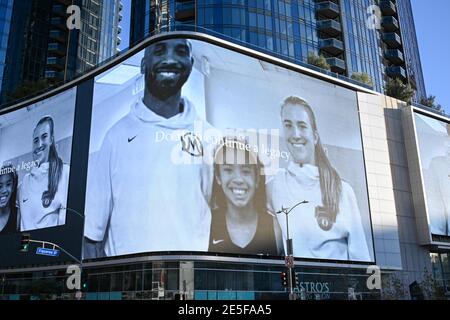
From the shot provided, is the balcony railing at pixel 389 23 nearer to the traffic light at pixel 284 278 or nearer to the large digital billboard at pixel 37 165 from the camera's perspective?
the large digital billboard at pixel 37 165

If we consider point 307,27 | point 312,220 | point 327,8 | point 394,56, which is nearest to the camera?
point 312,220

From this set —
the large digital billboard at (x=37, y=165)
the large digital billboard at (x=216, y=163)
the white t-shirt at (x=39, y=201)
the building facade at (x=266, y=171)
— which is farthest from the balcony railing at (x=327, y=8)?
the white t-shirt at (x=39, y=201)

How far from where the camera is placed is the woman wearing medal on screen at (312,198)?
50.1 meters

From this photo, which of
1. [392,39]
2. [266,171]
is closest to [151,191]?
[266,171]

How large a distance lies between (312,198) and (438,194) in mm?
22462

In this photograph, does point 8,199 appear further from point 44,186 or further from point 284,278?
point 284,278

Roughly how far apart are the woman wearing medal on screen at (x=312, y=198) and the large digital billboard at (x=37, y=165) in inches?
984

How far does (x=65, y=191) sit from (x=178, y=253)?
19.2 meters

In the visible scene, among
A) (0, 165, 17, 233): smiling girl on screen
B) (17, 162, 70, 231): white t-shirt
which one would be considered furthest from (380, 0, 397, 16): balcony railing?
(0, 165, 17, 233): smiling girl on screen

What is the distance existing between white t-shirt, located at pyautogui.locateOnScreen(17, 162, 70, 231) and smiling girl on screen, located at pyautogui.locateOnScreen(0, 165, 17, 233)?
137cm

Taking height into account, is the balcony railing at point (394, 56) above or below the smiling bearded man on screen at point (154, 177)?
above

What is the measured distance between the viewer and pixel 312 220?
51469 mm

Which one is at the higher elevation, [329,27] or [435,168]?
[329,27]
